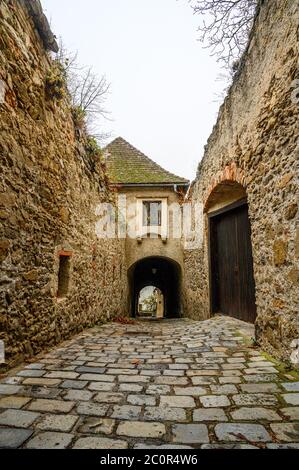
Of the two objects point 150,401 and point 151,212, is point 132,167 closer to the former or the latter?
point 151,212

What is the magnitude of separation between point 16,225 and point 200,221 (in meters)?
5.06

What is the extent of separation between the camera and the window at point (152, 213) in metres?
10.6

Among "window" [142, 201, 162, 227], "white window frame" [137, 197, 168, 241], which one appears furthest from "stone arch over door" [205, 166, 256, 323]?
"window" [142, 201, 162, 227]

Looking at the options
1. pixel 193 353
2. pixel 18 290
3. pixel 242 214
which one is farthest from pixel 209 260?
pixel 18 290

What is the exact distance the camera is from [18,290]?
284 centimetres

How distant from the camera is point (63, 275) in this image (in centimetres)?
428

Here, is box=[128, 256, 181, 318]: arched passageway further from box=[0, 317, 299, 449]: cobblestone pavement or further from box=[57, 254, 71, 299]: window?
box=[0, 317, 299, 449]: cobblestone pavement

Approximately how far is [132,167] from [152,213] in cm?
216

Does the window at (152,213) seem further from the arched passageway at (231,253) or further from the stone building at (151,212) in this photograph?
the arched passageway at (231,253)

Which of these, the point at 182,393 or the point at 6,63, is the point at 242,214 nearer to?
the point at 182,393

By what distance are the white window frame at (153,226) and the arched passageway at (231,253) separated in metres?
3.90

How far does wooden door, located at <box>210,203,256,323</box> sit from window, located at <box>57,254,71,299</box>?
2.98 m

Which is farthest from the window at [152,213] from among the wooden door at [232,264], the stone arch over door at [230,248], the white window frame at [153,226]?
the wooden door at [232,264]

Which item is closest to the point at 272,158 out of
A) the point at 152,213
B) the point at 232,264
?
the point at 232,264
